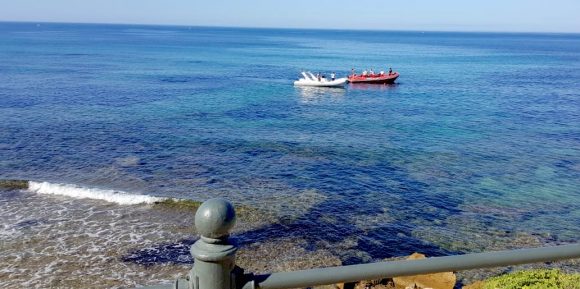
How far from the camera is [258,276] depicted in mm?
2365

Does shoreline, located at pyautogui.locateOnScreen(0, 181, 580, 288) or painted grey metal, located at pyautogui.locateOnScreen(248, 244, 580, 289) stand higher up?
painted grey metal, located at pyautogui.locateOnScreen(248, 244, 580, 289)

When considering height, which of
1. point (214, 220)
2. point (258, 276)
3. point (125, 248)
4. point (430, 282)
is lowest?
point (125, 248)

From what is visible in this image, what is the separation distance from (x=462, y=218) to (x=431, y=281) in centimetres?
773

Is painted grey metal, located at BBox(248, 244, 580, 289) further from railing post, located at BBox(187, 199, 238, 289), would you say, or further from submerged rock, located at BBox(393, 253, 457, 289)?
submerged rock, located at BBox(393, 253, 457, 289)

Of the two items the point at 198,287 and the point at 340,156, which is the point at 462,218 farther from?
the point at 198,287

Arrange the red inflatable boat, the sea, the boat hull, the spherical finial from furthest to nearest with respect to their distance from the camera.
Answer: the red inflatable boat → the boat hull → the sea → the spherical finial

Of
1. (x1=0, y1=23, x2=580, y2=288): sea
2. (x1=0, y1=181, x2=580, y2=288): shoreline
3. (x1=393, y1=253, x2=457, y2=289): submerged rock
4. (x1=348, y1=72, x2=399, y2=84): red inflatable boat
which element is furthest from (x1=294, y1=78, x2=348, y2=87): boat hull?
(x1=393, y1=253, x2=457, y2=289): submerged rock

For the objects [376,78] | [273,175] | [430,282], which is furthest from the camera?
[376,78]

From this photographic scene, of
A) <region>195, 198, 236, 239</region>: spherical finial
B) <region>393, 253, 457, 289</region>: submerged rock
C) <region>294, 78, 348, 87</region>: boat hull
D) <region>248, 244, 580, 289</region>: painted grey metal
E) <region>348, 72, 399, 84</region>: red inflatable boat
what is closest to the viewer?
<region>195, 198, 236, 239</region>: spherical finial

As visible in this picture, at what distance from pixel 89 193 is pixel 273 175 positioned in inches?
338

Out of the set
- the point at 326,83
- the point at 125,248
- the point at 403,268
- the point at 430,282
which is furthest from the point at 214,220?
the point at 326,83

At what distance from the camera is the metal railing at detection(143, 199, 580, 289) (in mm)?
2193

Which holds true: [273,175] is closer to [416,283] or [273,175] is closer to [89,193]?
[89,193]

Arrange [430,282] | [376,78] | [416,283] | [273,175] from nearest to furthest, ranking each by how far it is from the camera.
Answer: [416,283], [430,282], [273,175], [376,78]
